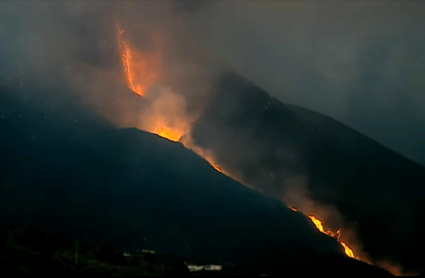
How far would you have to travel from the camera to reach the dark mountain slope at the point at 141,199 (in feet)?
219

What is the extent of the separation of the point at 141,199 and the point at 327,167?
155ft

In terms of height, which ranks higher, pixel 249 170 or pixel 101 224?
pixel 249 170

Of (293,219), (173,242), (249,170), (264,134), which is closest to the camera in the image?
(173,242)

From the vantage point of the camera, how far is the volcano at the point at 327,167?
97.6 m

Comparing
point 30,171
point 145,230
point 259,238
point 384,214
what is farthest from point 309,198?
point 30,171

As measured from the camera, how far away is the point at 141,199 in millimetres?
86250

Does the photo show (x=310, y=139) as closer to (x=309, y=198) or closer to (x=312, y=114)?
(x=312, y=114)

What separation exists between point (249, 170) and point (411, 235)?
119ft

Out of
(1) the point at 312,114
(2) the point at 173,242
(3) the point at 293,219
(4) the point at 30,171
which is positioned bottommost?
(2) the point at 173,242

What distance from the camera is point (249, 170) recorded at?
366ft

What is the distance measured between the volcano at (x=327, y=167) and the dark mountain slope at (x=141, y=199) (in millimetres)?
14897

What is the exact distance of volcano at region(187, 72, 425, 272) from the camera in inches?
3844

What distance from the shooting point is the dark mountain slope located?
66750 millimetres

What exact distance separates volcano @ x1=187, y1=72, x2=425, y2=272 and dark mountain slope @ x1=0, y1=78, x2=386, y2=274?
14897 mm
